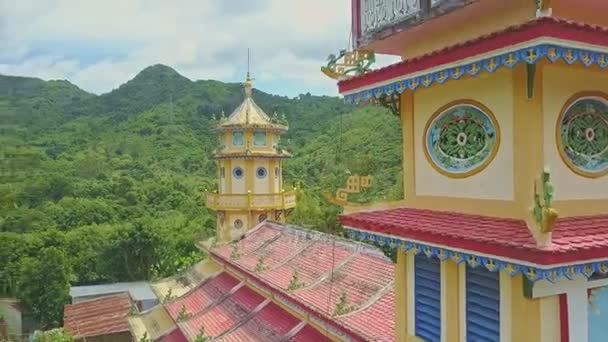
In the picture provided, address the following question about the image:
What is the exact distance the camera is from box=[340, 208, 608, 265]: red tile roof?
4137 mm

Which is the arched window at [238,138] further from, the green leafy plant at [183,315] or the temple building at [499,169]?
the temple building at [499,169]

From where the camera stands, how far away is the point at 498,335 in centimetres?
499

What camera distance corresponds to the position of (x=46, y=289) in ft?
103

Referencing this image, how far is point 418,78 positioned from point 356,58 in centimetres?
139

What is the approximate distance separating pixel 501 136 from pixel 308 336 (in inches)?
258

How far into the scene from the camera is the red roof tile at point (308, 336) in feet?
32.9

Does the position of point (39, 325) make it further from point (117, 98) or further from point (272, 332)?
point (117, 98)

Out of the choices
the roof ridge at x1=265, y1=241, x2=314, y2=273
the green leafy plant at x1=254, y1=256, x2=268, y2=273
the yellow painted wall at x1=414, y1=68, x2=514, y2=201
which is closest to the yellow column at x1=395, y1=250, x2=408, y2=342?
the yellow painted wall at x1=414, y1=68, x2=514, y2=201

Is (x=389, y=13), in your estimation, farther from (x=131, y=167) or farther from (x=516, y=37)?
(x=131, y=167)

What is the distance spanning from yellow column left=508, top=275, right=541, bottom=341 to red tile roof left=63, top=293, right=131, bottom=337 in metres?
21.2

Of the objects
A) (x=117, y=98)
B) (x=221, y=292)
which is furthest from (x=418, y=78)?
(x=117, y=98)

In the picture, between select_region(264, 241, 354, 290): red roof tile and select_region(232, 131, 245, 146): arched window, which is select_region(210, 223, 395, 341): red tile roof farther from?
select_region(232, 131, 245, 146): arched window

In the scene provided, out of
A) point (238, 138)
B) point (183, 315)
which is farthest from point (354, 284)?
point (238, 138)


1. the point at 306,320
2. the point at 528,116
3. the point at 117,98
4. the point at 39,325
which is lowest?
the point at 39,325
